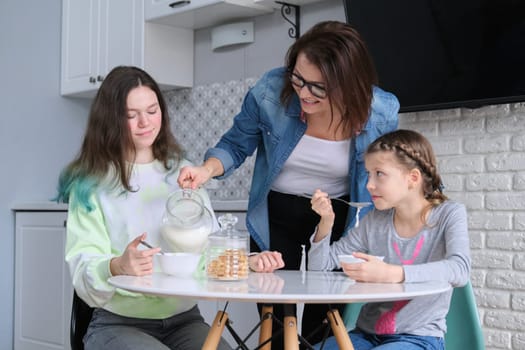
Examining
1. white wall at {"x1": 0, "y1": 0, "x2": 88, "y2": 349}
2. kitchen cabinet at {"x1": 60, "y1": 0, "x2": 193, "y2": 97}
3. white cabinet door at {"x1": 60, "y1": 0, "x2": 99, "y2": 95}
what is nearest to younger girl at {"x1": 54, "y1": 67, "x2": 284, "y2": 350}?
kitchen cabinet at {"x1": 60, "y1": 0, "x2": 193, "y2": 97}

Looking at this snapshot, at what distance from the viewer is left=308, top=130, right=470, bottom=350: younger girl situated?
173 cm

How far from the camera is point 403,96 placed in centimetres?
297

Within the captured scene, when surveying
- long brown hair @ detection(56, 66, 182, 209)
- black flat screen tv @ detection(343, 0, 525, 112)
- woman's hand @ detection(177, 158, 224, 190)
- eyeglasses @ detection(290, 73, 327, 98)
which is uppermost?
black flat screen tv @ detection(343, 0, 525, 112)

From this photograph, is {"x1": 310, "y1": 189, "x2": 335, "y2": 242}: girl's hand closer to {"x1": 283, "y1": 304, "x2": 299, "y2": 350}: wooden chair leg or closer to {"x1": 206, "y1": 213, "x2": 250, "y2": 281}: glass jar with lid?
{"x1": 206, "y1": 213, "x2": 250, "y2": 281}: glass jar with lid

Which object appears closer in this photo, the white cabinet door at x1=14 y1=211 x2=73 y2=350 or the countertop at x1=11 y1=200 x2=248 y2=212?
the countertop at x1=11 y1=200 x2=248 y2=212

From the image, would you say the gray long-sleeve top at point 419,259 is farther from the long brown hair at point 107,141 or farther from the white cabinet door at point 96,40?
A: the white cabinet door at point 96,40

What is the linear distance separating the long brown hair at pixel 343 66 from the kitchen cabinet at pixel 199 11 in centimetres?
158

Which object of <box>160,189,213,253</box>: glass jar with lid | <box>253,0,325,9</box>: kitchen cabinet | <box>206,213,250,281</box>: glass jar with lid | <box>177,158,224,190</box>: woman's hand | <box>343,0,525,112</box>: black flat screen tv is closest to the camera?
<box>206,213,250,281</box>: glass jar with lid

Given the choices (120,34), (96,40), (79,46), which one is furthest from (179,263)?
(79,46)

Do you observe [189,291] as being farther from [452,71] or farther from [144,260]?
[452,71]

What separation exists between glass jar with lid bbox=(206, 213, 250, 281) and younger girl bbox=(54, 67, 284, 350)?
0.55 ft

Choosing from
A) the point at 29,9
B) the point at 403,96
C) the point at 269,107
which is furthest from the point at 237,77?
the point at 269,107

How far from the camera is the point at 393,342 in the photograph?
5.61 feet

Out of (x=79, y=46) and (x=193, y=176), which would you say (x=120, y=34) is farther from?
(x=193, y=176)
